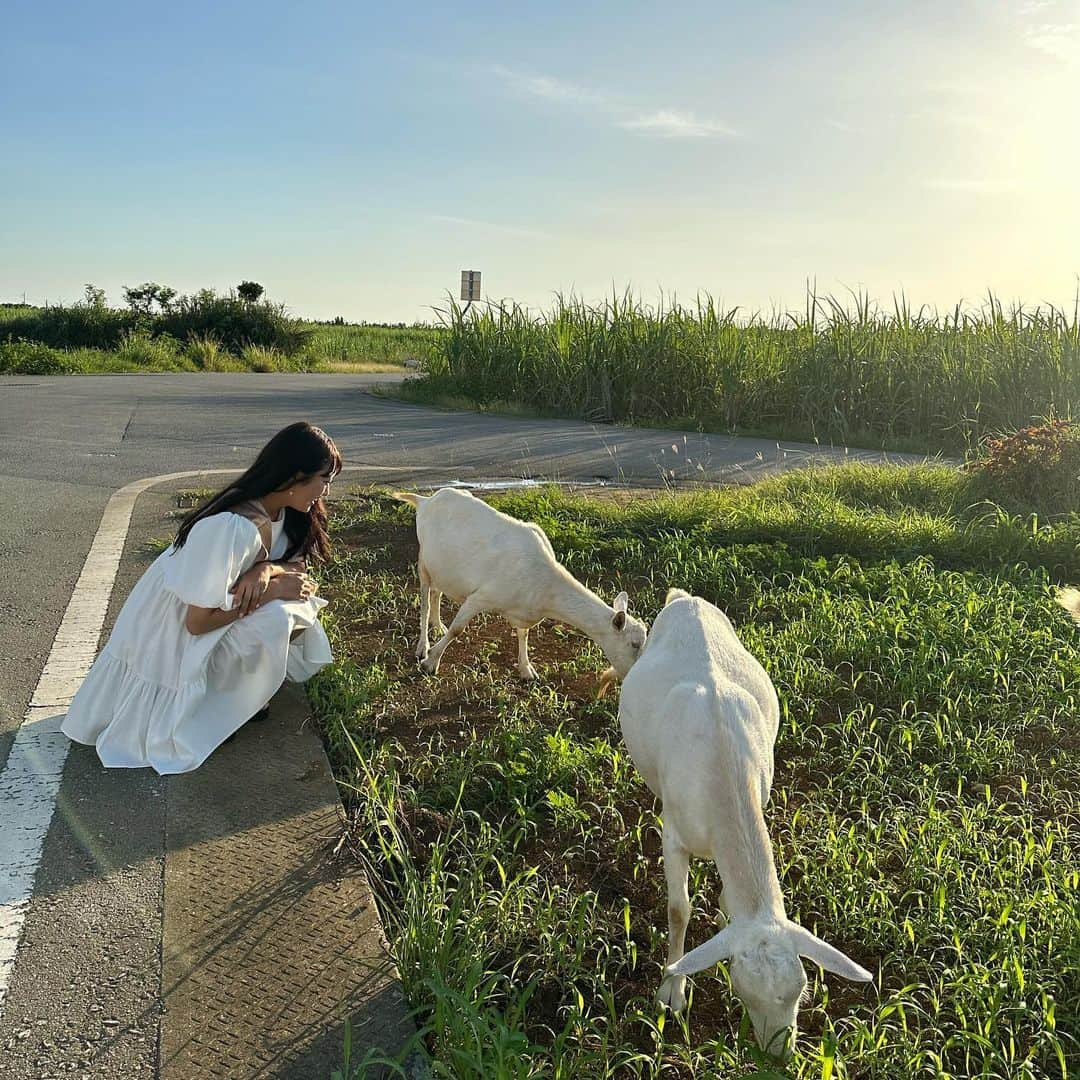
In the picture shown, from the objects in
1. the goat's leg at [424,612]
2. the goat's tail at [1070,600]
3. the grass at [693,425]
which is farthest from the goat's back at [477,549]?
the grass at [693,425]

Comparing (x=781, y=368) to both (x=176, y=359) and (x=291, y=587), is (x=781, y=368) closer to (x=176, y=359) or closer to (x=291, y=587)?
(x=291, y=587)

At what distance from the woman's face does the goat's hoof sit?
2.64 m

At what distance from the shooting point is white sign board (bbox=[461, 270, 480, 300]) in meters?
23.8

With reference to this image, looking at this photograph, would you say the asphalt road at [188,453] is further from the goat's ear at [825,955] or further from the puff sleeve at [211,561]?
the goat's ear at [825,955]

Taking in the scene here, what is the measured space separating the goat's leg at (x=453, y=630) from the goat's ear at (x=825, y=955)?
288cm

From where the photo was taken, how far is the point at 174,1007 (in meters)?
2.82

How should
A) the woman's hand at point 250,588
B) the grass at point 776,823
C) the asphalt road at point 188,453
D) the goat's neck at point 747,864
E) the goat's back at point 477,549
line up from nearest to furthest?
the goat's neck at point 747,864 < the grass at point 776,823 < the woman's hand at point 250,588 < the goat's back at point 477,549 < the asphalt road at point 188,453

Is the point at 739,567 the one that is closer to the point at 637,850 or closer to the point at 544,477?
the point at 637,850

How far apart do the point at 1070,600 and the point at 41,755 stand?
244 inches

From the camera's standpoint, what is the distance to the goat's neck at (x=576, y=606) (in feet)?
16.4

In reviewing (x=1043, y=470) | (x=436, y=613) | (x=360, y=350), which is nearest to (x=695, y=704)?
(x=436, y=613)

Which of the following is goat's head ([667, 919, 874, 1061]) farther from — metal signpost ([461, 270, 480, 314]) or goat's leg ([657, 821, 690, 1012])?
metal signpost ([461, 270, 480, 314])

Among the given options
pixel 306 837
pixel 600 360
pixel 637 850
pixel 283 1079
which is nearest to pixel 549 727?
pixel 637 850

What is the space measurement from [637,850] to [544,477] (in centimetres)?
785
